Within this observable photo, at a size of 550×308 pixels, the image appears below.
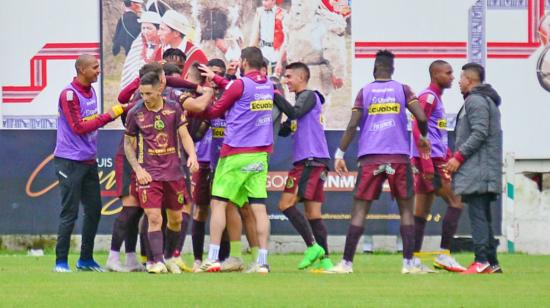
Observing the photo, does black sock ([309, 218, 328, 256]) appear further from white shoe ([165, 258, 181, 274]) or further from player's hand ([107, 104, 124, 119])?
player's hand ([107, 104, 124, 119])

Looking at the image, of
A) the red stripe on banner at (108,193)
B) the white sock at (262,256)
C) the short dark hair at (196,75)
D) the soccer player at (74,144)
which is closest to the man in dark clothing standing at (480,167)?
the white sock at (262,256)

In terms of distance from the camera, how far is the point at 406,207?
1526 cm

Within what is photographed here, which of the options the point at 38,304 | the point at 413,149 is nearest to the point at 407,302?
the point at 38,304

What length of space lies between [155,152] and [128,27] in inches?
356

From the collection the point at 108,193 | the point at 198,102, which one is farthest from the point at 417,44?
the point at 198,102

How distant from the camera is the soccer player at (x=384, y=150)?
15.2m

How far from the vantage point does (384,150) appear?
1513 centimetres

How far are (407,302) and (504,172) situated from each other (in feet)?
29.9

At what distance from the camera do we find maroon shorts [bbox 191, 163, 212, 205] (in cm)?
1616

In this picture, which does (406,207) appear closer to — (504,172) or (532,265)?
(532,265)

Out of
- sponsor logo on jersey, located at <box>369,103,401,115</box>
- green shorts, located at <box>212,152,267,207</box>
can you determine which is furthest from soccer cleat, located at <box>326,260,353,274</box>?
sponsor logo on jersey, located at <box>369,103,401,115</box>

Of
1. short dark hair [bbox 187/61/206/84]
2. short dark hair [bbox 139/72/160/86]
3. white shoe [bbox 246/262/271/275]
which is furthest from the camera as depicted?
short dark hair [bbox 187/61/206/84]

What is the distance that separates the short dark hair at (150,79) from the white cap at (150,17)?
28.9ft

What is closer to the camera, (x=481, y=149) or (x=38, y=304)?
(x=38, y=304)
